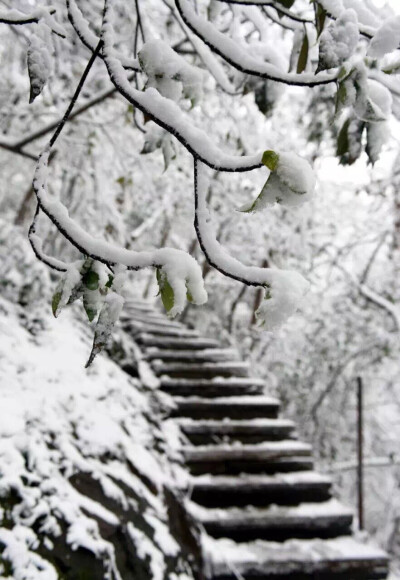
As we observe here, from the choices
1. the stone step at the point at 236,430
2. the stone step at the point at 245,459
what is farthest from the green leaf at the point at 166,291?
the stone step at the point at 236,430

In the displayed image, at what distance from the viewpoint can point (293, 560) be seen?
210 cm

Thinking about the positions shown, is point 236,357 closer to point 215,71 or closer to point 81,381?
point 81,381

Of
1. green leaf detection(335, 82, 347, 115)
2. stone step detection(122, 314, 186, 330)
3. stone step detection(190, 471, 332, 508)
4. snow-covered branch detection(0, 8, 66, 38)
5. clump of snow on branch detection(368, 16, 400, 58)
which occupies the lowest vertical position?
stone step detection(190, 471, 332, 508)

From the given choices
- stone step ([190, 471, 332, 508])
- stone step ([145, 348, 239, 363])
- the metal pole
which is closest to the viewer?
stone step ([190, 471, 332, 508])

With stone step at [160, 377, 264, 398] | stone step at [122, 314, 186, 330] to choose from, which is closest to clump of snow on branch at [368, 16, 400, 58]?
stone step at [160, 377, 264, 398]

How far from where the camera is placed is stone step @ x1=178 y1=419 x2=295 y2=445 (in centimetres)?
289

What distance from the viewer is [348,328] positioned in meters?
8.05

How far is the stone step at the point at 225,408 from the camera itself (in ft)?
10.3

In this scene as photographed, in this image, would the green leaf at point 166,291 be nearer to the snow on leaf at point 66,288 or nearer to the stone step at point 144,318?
the snow on leaf at point 66,288

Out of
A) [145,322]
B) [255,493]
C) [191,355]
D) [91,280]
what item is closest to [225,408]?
[255,493]

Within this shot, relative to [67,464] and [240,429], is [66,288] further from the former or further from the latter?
[240,429]

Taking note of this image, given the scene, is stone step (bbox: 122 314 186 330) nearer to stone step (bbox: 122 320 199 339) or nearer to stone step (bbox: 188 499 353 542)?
stone step (bbox: 122 320 199 339)

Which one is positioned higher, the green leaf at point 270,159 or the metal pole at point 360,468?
the green leaf at point 270,159

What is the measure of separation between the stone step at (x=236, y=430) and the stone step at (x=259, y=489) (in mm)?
349
